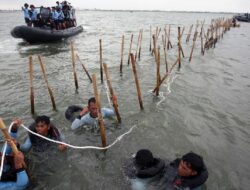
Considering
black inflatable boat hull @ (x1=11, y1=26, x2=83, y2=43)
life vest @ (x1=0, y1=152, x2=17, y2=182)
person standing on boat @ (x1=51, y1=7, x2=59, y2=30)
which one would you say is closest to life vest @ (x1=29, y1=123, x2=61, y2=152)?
life vest @ (x1=0, y1=152, x2=17, y2=182)

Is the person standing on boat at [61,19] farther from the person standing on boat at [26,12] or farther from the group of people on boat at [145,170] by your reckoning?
the group of people on boat at [145,170]

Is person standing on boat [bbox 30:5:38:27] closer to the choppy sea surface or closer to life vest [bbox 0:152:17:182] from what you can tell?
the choppy sea surface

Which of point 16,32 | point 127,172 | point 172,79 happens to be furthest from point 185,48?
point 127,172

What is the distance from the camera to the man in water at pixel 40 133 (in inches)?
235

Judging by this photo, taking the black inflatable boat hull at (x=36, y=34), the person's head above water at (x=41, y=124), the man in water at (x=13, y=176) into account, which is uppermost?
the black inflatable boat hull at (x=36, y=34)

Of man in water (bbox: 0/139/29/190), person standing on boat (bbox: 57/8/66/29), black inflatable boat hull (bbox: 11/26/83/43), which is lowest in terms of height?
man in water (bbox: 0/139/29/190)

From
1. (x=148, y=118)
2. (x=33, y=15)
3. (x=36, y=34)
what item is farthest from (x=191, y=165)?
(x=33, y=15)

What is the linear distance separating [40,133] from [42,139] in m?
0.60

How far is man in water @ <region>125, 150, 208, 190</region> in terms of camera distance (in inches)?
191

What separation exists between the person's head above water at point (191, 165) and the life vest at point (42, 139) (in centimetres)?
334

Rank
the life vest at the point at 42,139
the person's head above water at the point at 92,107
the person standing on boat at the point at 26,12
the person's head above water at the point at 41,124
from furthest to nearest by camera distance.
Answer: the person standing on boat at the point at 26,12
the person's head above water at the point at 92,107
the life vest at the point at 42,139
the person's head above water at the point at 41,124

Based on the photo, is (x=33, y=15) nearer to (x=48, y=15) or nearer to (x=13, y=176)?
(x=48, y=15)

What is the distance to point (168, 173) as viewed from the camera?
556 cm

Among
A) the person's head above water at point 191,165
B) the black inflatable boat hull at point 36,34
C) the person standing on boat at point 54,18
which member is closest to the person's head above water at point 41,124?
the person's head above water at point 191,165
